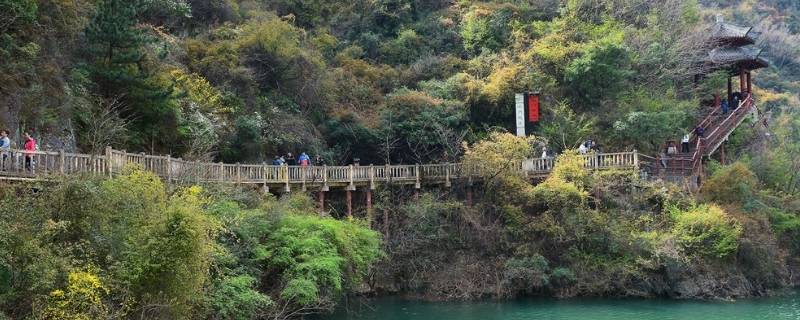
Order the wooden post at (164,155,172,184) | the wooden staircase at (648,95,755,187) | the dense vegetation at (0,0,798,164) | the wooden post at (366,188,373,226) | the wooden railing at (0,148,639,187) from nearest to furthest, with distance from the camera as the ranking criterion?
the wooden railing at (0,148,639,187), the wooden post at (164,155,172,184), the dense vegetation at (0,0,798,164), the wooden post at (366,188,373,226), the wooden staircase at (648,95,755,187)

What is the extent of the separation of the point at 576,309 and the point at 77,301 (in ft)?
58.1

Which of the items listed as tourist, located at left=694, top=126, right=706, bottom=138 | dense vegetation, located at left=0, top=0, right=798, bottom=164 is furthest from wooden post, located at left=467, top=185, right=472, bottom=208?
tourist, located at left=694, top=126, right=706, bottom=138

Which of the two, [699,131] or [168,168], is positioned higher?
[699,131]

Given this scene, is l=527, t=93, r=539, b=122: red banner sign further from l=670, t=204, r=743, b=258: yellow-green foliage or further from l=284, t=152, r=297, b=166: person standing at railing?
l=284, t=152, r=297, b=166: person standing at railing

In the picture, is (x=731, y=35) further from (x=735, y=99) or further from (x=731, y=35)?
(x=735, y=99)

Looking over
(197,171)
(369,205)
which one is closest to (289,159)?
(369,205)

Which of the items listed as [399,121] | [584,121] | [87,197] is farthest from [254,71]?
[87,197]

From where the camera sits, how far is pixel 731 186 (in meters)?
28.6

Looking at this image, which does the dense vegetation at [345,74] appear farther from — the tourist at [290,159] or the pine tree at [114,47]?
the tourist at [290,159]

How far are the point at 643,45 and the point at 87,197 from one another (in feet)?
100

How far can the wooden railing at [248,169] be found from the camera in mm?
14586

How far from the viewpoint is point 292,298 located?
20047 millimetres

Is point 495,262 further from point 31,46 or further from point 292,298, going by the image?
point 31,46

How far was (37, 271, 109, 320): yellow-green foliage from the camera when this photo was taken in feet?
40.4
